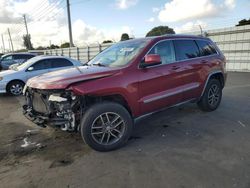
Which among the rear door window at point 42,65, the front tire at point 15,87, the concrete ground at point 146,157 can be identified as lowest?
the concrete ground at point 146,157

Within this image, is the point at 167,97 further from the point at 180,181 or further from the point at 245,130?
the point at 180,181

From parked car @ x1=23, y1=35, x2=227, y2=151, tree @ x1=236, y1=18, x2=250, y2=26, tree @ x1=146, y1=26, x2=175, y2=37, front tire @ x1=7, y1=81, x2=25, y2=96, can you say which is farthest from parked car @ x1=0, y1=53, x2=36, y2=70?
tree @ x1=236, y1=18, x2=250, y2=26

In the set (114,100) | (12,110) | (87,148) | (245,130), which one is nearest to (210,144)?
(245,130)

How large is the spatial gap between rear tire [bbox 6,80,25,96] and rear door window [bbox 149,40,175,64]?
6.90 m

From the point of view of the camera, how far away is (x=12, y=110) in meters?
7.41

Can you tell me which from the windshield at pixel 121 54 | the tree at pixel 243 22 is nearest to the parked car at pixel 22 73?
the windshield at pixel 121 54

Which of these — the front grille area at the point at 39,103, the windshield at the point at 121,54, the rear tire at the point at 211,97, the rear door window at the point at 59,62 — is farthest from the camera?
the rear door window at the point at 59,62

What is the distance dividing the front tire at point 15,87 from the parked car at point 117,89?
5.53 meters

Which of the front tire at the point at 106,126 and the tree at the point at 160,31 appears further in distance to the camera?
the tree at the point at 160,31

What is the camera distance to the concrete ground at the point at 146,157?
10.6 ft

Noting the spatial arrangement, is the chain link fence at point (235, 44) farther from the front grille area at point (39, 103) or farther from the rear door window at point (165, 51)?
the front grille area at point (39, 103)

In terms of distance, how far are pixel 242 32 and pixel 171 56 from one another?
9.65 m

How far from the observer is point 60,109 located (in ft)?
12.9

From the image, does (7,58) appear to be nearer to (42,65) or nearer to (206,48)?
(42,65)
